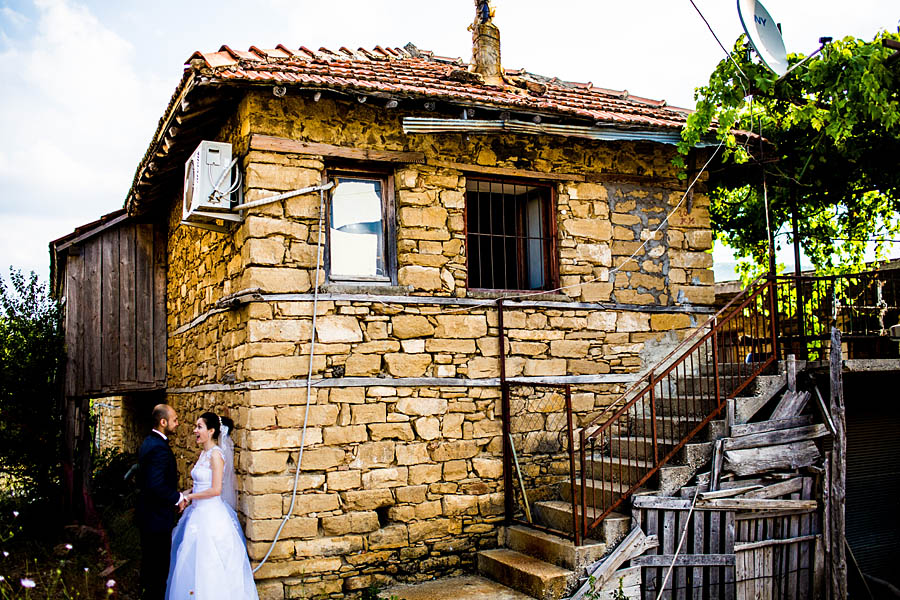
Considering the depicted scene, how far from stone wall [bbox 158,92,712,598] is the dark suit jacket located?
2.02ft

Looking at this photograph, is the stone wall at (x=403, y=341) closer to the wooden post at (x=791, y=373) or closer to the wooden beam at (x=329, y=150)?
the wooden beam at (x=329, y=150)

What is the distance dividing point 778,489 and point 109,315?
7.97 m

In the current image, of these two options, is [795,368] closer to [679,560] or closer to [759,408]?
[759,408]

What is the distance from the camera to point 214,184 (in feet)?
19.7

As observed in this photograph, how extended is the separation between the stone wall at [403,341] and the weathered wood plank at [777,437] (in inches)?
56.1

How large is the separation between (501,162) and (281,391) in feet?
10.1

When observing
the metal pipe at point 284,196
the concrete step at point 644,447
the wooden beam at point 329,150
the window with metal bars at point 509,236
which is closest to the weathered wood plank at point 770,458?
the concrete step at point 644,447

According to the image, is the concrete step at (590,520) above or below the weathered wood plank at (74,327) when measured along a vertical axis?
below

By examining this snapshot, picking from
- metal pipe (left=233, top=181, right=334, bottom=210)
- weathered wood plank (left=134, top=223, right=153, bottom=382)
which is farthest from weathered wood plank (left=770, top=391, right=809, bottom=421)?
weathered wood plank (left=134, top=223, right=153, bottom=382)

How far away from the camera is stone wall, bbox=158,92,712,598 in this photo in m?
5.89

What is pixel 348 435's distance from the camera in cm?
610

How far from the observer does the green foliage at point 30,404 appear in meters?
8.44

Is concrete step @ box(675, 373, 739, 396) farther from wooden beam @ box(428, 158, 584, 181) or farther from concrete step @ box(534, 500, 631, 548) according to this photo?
wooden beam @ box(428, 158, 584, 181)

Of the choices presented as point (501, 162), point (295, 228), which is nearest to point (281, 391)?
point (295, 228)
